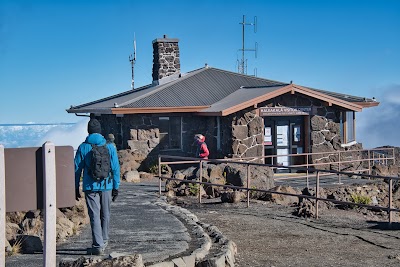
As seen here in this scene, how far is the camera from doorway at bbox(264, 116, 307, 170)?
923 inches

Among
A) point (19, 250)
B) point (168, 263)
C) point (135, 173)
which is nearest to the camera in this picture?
point (168, 263)

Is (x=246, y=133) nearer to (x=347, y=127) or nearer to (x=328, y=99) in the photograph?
(x=328, y=99)

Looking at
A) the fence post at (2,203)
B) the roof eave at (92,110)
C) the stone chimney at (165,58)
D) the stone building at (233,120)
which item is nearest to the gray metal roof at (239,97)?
the stone building at (233,120)

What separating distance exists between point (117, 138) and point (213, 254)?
49.1 ft

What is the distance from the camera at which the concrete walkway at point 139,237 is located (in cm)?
828

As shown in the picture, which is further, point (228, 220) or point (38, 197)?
point (228, 220)

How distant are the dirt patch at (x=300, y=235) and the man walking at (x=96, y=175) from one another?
77.3 inches

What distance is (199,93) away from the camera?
81.7 ft

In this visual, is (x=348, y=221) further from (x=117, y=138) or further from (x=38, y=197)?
(x=117, y=138)

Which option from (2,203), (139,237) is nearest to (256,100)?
(139,237)

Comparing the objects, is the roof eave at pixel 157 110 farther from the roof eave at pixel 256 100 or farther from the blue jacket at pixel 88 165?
the blue jacket at pixel 88 165

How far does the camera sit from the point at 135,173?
781 inches

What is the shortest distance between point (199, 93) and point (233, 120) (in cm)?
306

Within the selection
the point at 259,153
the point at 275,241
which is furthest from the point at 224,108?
the point at 275,241
